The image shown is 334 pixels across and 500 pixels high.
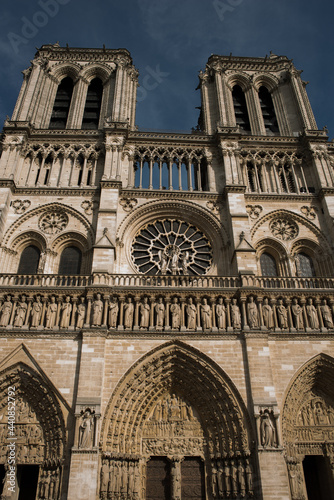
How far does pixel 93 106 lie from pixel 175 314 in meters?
12.4

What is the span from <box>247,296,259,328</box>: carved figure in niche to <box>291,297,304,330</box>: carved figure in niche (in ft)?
4.01

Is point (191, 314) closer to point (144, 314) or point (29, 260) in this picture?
point (144, 314)

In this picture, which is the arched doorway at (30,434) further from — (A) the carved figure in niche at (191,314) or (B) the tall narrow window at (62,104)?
(B) the tall narrow window at (62,104)

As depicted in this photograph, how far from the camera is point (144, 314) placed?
1280 cm

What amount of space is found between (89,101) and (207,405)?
15.5 m

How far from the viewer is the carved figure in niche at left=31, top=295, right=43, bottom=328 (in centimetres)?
1252

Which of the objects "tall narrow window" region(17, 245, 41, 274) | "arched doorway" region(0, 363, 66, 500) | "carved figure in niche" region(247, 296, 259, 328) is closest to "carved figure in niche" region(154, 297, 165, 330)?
"carved figure in niche" region(247, 296, 259, 328)

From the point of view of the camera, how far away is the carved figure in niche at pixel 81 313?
41.0ft

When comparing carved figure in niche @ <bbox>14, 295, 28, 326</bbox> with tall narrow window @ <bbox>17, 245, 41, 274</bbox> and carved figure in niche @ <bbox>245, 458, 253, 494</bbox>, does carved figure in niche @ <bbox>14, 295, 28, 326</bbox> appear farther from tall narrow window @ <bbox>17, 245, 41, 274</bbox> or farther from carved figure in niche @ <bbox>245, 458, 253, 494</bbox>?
carved figure in niche @ <bbox>245, 458, 253, 494</bbox>

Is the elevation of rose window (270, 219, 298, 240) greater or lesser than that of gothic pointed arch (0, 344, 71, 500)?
greater

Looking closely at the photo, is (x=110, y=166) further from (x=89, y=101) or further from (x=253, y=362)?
(x=253, y=362)

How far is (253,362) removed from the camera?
11.9 m

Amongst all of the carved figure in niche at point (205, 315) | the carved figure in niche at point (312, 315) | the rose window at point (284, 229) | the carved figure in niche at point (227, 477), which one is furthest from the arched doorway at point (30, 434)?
the rose window at point (284, 229)

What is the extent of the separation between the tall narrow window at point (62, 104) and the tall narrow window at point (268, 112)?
31.3 feet
